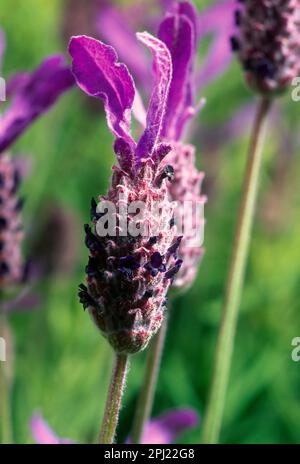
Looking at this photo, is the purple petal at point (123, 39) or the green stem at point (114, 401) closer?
the green stem at point (114, 401)

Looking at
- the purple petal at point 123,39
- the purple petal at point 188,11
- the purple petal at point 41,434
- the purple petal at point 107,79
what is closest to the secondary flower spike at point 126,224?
the purple petal at point 107,79

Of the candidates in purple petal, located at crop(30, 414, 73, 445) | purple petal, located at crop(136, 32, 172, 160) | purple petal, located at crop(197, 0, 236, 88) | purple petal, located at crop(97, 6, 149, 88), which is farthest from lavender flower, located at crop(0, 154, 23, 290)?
purple petal, located at crop(97, 6, 149, 88)

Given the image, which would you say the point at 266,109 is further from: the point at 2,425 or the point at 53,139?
the point at 53,139

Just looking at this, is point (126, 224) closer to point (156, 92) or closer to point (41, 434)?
point (156, 92)

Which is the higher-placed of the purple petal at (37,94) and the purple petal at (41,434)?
the purple petal at (37,94)

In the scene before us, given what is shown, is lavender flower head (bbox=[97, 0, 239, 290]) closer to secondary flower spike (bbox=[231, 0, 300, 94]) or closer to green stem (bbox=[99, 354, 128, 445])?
secondary flower spike (bbox=[231, 0, 300, 94])

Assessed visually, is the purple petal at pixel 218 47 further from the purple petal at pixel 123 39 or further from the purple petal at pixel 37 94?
the purple petal at pixel 37 94

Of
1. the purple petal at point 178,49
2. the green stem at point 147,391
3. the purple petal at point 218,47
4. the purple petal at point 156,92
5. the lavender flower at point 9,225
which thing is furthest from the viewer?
the purple petal at point 218,47
